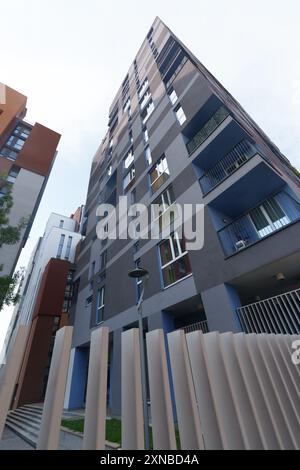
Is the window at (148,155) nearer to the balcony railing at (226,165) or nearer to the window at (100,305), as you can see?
the balcony railing at (226,165)

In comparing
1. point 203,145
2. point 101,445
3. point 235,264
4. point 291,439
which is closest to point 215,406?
point 101,445

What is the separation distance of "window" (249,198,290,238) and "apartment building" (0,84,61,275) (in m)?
18.2

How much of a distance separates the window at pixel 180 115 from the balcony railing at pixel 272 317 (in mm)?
10928

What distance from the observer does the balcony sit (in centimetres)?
784

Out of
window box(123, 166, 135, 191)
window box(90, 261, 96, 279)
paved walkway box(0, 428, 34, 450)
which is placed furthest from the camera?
window box(90, 261, 96, 279)

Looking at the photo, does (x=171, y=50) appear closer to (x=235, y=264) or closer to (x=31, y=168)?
(x=31, y=168)

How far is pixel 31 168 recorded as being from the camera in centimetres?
2416

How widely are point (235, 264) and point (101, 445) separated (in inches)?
269

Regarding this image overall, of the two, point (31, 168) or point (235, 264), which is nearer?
point (235, 264)

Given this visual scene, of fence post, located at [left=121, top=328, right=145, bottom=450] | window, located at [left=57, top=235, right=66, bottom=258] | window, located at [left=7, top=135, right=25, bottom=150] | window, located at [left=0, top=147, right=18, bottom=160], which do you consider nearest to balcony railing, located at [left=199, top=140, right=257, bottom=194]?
fence post, located at [left=121, top=328, right=145, bottom=450]

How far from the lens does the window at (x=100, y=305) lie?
558 inches

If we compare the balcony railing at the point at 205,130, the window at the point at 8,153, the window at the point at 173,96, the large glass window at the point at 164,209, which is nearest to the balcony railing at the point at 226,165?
the balcony railing at the point at 205,130

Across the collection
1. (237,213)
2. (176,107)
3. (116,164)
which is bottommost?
(237,213)

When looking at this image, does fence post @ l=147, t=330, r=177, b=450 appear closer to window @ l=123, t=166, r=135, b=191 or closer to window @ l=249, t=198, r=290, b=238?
window @ l=249, t=198, r=290, b=238
